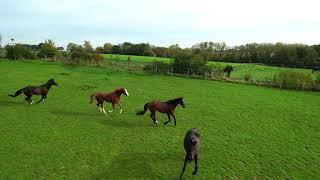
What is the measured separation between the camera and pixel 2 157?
521 inches

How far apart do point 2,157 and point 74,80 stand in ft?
67.5

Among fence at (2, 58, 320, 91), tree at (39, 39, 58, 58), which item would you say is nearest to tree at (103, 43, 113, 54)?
tree at (39, 39, 58, 58)

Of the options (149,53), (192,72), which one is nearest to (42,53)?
(192,72)

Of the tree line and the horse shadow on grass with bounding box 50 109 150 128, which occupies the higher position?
the tree line

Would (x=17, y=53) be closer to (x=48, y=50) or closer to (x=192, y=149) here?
(x=48, y=50)

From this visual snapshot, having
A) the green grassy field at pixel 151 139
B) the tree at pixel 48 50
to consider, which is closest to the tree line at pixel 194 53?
the tree at pixel 48 50

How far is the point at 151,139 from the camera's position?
15.7 m

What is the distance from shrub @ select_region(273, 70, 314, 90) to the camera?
1376 inches

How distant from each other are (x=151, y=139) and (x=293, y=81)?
24514 millimetres

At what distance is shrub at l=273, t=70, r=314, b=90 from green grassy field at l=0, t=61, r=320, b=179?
8714 mm

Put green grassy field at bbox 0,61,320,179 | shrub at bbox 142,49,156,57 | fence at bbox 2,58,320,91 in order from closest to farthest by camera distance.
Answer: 1. green grassy field at bbox 0,61,320,179
2. fence at bbox 2,58,320,91
3. shrub at bbox 142,49,156,57

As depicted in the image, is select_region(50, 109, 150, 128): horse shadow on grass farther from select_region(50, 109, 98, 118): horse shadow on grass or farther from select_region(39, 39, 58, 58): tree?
select_region(39, 39, 58, 58): tree

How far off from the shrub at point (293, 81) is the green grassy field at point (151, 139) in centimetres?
871

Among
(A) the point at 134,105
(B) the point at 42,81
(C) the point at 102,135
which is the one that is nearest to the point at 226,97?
(A) the point at 134,105
